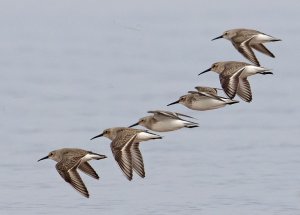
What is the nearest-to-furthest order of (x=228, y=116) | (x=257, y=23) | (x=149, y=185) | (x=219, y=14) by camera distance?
(x=149, y=185), (x=228, y=116), (x=257, y=23), (x=219, y=14)

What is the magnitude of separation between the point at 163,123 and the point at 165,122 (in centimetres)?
3

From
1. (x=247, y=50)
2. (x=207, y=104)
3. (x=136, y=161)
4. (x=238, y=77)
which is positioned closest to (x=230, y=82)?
(x=238, y=77)

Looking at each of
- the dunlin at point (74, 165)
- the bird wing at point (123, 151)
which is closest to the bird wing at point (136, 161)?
the bird wing at point (123, 151)

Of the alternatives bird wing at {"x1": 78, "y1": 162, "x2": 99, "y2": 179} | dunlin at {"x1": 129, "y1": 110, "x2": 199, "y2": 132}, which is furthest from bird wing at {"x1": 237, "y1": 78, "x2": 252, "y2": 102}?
bird wing at {"x1": 78, "y1": 162, "x2": 99, "y2": 179}

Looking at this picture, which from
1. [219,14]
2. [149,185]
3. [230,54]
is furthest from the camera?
[219,14]

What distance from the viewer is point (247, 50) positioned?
17.0m

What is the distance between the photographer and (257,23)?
140 feet

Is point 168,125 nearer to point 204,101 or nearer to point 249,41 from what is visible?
point 204,101

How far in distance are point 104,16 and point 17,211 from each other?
31.6 m

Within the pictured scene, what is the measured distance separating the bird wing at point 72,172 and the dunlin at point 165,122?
144 cm

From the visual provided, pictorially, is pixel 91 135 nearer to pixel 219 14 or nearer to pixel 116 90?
pixel 116 90

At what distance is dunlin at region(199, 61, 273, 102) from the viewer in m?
15.8

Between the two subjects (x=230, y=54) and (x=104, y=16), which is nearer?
(x=230, y=54)

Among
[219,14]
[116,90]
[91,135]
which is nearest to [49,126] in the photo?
[91,135]
